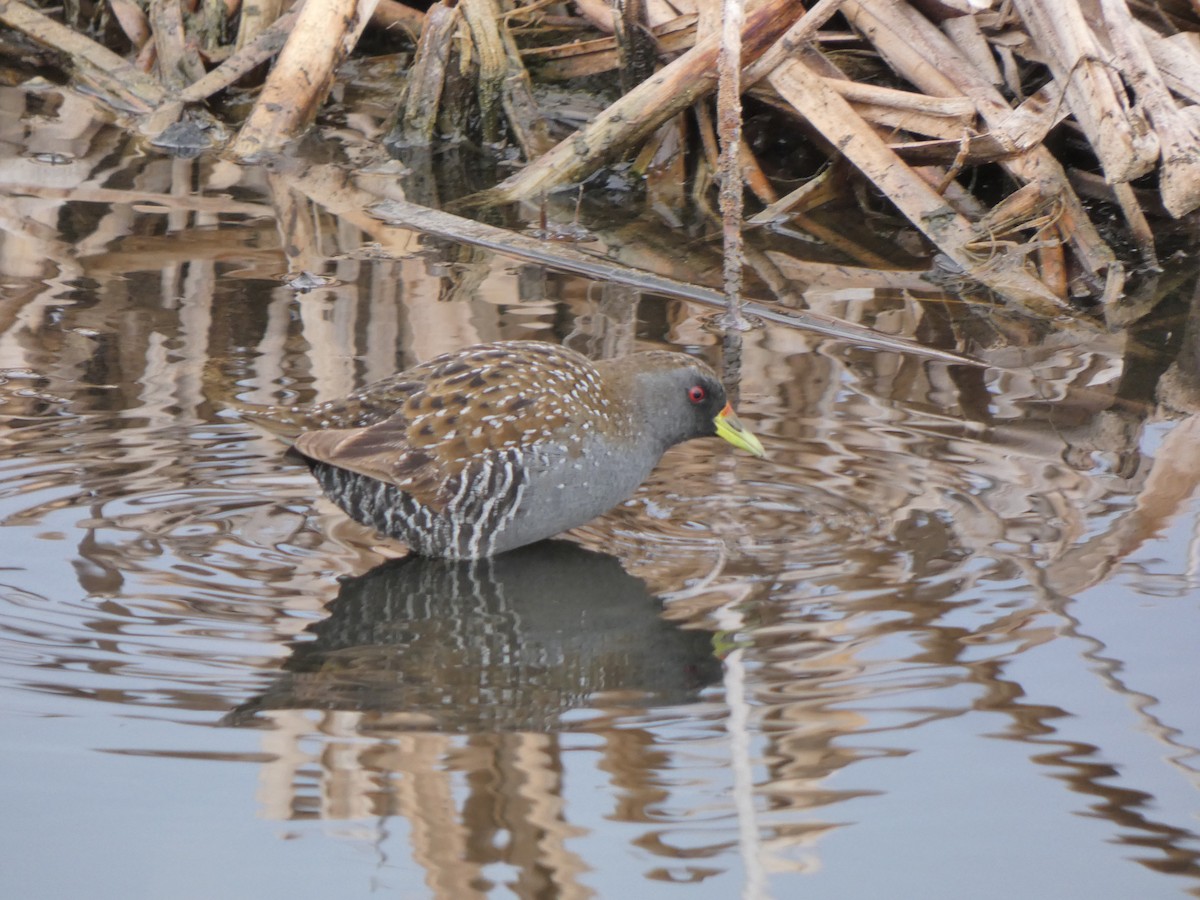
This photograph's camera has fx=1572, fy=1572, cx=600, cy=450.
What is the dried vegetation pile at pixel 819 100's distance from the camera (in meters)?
5.51

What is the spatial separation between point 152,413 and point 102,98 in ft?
12.0

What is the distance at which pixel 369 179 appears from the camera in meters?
6.54

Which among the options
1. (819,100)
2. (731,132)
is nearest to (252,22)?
(819,100)

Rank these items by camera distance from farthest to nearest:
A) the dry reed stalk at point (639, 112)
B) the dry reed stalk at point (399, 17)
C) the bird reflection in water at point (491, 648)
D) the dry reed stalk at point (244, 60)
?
the dry reed stalk at point (399, 17) → the dry reed stalk at point (244, 60) → the dry reed stalk at point (639, 112) → the bird reflection in water at point (491, 648)

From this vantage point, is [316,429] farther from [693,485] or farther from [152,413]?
[693,485]

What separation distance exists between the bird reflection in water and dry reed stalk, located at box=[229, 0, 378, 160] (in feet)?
11.3

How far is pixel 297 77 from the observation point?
6.68 metres

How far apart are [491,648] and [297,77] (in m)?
4.04

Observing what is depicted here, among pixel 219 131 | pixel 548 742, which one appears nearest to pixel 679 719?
pixel 548 742

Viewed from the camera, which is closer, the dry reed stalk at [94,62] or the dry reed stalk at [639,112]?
the dry reed stalk at [639,112]

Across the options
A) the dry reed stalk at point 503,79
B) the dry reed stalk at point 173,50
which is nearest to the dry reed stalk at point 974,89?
the dry reed stalk at point 503,79

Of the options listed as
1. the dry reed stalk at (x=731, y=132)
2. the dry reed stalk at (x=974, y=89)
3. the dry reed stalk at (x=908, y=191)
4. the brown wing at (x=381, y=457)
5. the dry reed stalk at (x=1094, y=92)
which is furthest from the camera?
the dry reed stalk at (x=974, y=89)

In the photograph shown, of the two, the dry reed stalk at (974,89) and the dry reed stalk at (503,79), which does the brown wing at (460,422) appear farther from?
the dry reed stalk at (503,79)

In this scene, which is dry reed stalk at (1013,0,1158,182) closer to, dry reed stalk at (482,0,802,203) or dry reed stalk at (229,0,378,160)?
dry reed stalk at (482,0,802,203)
